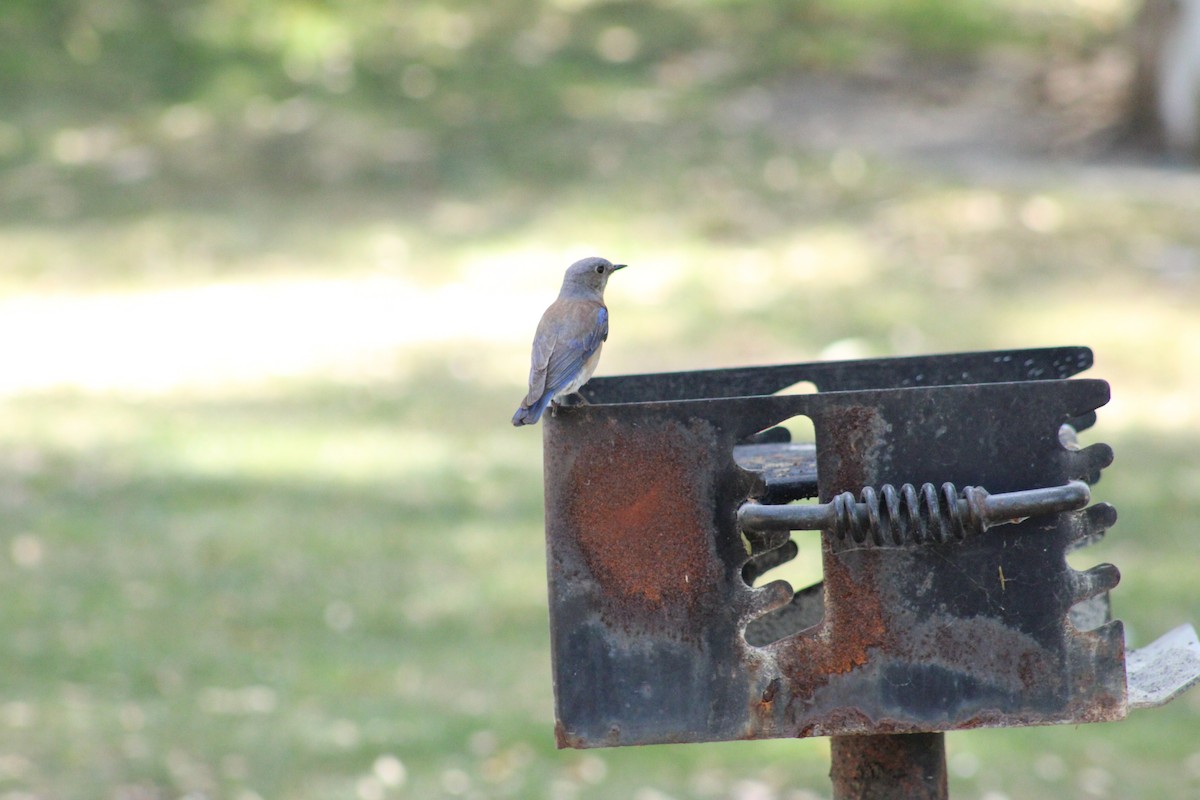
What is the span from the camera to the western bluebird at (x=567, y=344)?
10.1 feet

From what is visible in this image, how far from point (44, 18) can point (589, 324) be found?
1626cm

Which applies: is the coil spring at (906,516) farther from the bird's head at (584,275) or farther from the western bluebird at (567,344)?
the bird's head at (584,275)

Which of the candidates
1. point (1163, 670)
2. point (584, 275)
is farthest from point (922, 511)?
point (584, 275)

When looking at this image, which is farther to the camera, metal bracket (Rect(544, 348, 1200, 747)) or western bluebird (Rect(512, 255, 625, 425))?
western bluebird (Rect(512, 255, 625, 425))

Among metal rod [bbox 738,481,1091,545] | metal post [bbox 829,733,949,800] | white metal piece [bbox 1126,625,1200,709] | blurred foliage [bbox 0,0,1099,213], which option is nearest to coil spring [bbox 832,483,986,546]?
metal rod [bbox 738,481,1091,545]

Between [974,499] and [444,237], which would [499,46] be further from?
[974,499]

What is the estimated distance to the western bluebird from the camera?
10.1 ft

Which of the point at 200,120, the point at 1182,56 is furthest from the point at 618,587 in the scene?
the point at 200,120

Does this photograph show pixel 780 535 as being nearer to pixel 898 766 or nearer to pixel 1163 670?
pixel 898 766

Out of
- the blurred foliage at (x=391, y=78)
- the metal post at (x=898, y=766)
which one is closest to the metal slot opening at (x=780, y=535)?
the metal post at (x=898, y=766)

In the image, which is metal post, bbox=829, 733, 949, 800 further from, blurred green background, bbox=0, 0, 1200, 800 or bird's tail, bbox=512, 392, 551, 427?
blurred green background, bbox=0, 0, 1200, 800

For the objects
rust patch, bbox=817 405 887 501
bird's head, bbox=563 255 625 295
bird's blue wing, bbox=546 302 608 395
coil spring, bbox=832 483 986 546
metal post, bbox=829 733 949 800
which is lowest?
metal post, bbox=829 733 949 800

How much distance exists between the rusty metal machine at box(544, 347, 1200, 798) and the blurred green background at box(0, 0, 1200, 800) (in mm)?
3271

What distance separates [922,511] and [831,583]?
0.21m
